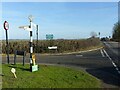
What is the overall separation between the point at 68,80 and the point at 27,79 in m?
1.70

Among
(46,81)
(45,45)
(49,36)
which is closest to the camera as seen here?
(46,81)

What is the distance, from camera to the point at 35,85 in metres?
9.98

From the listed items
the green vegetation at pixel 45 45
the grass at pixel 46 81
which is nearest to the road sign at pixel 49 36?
the green vegetation at pixel 45 45

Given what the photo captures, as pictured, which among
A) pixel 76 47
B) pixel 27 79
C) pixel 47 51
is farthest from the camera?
pixel 76 47

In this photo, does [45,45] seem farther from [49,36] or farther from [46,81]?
[46,81]

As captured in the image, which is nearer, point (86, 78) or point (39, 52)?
point (86, 78)

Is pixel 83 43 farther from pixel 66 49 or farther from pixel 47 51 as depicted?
pixel 47 51

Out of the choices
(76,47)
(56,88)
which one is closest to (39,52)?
(76,47)

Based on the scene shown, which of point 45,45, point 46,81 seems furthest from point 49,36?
point 46,81

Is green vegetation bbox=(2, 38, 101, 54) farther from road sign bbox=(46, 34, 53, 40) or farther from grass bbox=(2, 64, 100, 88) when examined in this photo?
grass bbox=(2, 64, 100, 88)

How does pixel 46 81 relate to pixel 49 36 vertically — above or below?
below

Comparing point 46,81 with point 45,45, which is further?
point 45,45

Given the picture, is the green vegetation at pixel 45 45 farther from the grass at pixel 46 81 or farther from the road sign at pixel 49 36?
the grass at pixel 46 81

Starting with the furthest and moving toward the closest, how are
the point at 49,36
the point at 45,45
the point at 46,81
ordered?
1. the point at 49,36
2. the point at 45,45
3. the point at 46,81
